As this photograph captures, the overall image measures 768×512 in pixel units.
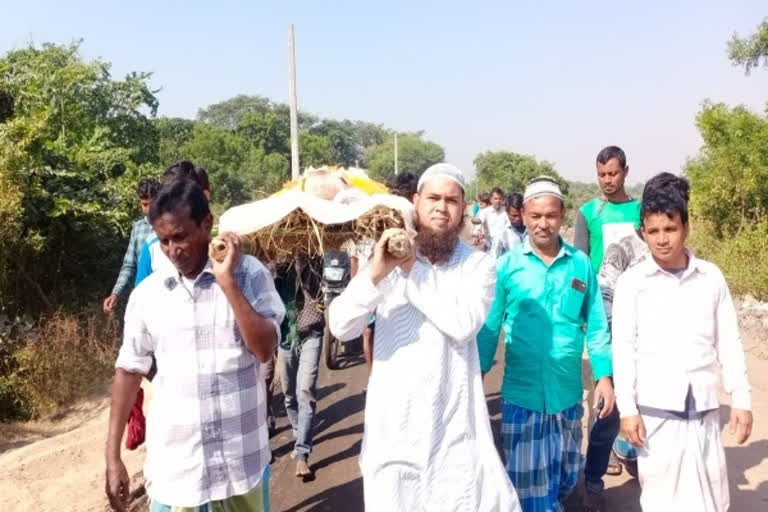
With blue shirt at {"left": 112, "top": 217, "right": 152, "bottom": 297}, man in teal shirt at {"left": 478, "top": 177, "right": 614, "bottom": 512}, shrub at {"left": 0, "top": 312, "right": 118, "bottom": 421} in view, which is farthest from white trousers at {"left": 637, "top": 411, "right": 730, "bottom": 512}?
shrub at {"left": 0, "top": 312, "right": 118, "bottom": 421}

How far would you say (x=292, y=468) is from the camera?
459cm

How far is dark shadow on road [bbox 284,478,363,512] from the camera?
4.02m

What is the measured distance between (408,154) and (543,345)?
3294 inches

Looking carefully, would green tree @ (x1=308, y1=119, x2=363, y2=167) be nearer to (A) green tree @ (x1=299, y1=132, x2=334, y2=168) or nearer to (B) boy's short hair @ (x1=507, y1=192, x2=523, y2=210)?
(A) green tree @ (x1=299, y1=132, x2=334, y2=168)

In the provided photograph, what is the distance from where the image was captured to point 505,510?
8.75ft

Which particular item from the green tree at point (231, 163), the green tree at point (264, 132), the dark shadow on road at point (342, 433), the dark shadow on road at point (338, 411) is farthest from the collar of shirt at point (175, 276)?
the green tree at point (264, 132)

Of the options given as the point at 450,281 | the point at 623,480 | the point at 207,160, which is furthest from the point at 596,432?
the point at 207,160

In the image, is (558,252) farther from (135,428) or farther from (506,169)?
(506,169)

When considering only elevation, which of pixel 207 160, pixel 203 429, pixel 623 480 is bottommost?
pixel 623 480

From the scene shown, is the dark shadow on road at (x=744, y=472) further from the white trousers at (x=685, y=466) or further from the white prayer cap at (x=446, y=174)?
the white prayer cap at (x=446, y=174)

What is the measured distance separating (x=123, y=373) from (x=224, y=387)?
0.43 m

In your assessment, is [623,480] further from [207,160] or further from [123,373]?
[207,160]

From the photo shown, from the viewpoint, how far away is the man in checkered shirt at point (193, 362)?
2256 millimetres

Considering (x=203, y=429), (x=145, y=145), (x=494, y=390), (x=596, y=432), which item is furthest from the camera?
(x=145, y=145)
